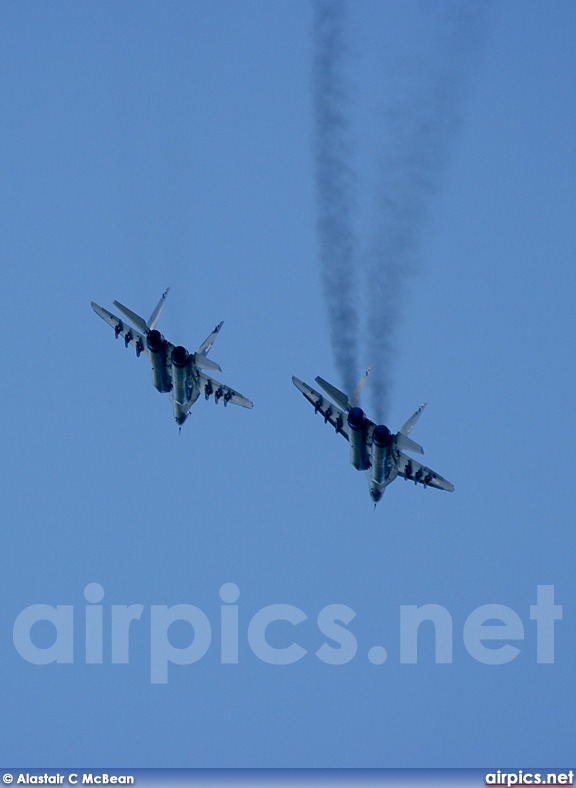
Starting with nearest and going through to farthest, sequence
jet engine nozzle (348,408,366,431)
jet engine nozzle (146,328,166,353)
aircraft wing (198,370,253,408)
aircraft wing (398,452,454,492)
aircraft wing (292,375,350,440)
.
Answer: jet engine nozzle (348,408,366,431), jet engine nozzle (146,328,166,353), aircraft wing (292,375,350,440), aircraft wing (398,452,454,492), aircraft wing (198,370,253,408)

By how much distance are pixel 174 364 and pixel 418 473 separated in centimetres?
878

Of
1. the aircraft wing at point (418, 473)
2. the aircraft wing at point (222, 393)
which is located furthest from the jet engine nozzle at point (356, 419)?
the aircraft wing at point (222, 393)

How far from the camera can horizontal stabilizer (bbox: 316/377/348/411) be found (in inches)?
1886

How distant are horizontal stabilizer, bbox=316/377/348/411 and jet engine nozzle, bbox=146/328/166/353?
6224 mm

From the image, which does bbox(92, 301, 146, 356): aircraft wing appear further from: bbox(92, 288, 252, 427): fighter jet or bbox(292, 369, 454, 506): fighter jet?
bbox(292, 369, 454, 506): fighter jet

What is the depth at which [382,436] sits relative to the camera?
47562 mm

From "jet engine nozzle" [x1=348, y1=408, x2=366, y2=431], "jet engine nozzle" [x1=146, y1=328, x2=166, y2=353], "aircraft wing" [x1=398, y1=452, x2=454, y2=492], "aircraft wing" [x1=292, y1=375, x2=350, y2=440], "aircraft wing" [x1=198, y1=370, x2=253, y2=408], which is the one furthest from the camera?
"aircraft wing" [x1=198, y1=370, x2=253, y2=408]

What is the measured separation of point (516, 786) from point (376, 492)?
451 inches

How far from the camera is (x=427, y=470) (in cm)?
5522

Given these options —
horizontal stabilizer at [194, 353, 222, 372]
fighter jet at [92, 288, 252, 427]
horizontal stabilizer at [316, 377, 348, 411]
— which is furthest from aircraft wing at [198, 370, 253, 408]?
horizontal stabilizer at [316, 377, 348, 411]

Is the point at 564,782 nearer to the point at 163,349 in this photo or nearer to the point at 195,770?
the point at 195,770

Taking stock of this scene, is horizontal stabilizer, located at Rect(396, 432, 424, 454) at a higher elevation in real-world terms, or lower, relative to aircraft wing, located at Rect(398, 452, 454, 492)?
lower

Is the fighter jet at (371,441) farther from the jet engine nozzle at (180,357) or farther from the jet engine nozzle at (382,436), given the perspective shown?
the jet engine nozzle at (180,357)

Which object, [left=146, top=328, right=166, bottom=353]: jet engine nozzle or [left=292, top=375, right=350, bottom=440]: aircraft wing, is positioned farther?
[left=292, top=375, right=350, bottom=440]: aircraft wing
